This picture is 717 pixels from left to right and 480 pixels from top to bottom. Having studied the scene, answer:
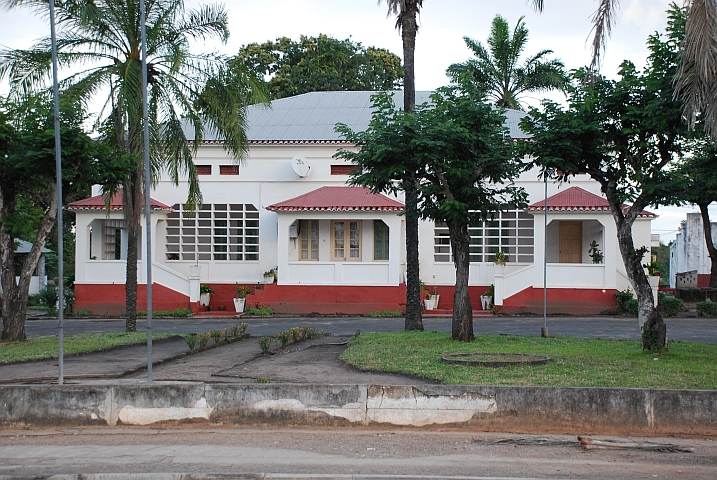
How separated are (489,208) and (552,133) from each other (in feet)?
9.20

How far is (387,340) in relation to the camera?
54.5ft

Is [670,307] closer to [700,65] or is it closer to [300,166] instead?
[300,166]

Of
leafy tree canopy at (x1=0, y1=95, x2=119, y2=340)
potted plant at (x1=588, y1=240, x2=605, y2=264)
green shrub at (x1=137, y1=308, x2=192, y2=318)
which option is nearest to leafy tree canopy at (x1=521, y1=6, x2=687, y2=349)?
leafy tree canopy at (x1=0, y1=95, x2=119, y2=340)

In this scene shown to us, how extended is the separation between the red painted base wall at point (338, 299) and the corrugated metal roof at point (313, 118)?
19.0 feet

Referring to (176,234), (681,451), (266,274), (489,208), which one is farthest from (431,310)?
(681,451)

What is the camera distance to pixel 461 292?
15.8 metres

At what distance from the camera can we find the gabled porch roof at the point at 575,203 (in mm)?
26609

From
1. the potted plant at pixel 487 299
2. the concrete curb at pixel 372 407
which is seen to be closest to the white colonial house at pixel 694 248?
the potted plant at pixel 487 299

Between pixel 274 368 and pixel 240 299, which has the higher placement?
pixel 240 299

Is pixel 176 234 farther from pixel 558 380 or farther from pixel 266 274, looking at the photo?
pixel 558 380

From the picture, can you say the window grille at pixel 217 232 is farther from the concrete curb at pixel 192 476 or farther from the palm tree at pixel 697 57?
the concrete curb at pixel 192 476

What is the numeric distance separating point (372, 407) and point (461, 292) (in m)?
6.76

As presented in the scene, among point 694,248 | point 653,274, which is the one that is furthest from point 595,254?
point 694,248

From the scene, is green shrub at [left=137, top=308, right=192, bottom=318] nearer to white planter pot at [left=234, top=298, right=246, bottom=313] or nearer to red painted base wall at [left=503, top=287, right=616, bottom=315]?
white planter pot at [left=234, top=298, right=246, bottom=313]
